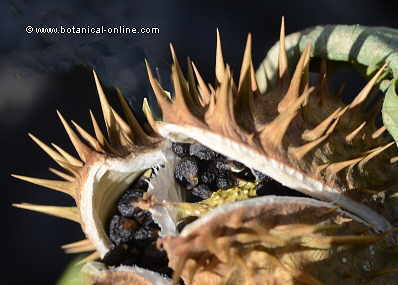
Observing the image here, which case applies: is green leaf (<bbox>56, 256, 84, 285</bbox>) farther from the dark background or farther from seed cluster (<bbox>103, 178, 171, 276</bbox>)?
seed cluster (<bbox>103, 178, 171, 276</bbox>)

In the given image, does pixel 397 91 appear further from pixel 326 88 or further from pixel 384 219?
pixel 384 219

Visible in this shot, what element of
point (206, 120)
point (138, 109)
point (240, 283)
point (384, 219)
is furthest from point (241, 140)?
point (138, 109)

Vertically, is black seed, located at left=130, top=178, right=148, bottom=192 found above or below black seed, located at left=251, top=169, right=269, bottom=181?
below

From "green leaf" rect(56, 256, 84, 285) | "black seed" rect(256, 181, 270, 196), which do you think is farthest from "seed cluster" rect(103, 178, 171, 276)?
"green leaf" rect(56, 256, 84, 285)

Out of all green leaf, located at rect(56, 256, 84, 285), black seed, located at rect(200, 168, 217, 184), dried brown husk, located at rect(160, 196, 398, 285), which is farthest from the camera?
green leaf, located at rect(56, 256, 84, 285)

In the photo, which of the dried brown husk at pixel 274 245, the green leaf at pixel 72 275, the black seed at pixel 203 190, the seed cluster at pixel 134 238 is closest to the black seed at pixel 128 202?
the seed cluster at pixel 134 238

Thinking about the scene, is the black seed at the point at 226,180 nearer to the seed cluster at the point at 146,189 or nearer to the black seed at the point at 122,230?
the seed cluster at the point at 146,189
